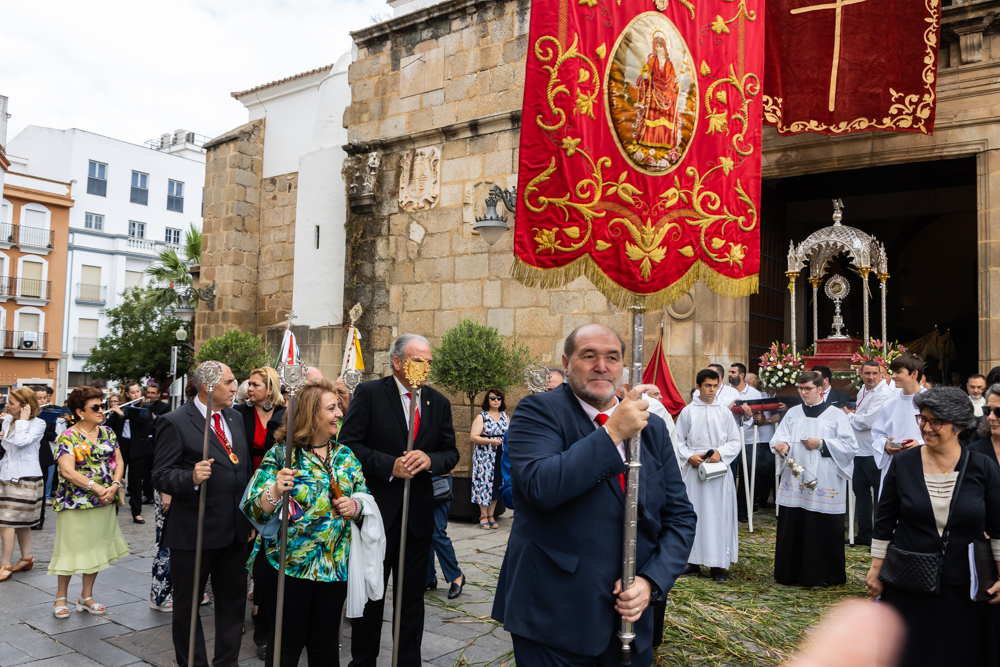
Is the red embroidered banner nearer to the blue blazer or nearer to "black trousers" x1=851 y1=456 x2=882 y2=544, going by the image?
"black trousers" x1=851 y1=456 x2=882 y2=544

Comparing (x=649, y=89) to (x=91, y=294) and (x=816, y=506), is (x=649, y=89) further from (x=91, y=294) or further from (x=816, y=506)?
(x=91, y=294)

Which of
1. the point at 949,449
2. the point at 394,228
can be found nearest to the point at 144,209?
the point at 394,228

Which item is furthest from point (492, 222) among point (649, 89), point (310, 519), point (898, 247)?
point (898, 247)

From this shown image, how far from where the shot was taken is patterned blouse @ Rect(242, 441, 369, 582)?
3494 mm

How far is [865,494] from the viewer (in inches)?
325

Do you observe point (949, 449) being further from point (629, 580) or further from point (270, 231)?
point (270, 231)

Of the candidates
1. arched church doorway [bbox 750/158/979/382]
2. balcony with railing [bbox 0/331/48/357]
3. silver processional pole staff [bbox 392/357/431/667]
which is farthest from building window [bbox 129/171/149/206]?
silver processional pole staff [bbox 392/357/431/667]

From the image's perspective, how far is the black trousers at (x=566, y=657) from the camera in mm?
2480

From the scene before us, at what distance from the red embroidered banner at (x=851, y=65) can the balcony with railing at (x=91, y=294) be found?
36067 millimetres

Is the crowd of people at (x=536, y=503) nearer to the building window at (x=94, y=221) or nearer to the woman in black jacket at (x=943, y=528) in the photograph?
the woman in black jacket at (x=943, y=528)

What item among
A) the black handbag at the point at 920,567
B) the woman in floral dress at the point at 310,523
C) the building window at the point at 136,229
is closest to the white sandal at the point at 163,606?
the woman in floral dress at the point at 310,523

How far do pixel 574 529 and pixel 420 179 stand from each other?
411 inches

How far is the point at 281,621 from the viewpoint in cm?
345

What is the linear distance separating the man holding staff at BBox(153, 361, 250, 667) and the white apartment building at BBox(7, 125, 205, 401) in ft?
117
